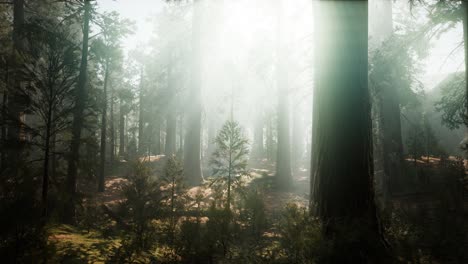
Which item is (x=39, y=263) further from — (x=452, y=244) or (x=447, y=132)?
(x=447, y=132)

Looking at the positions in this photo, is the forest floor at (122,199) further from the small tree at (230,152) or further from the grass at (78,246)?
the small tree at (230,152)

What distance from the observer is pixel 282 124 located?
17047mm

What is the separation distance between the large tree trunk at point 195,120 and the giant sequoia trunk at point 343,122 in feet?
38.9

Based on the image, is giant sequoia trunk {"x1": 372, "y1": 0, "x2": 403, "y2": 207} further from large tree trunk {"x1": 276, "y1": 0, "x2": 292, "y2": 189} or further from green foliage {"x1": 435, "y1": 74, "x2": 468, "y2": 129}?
large tree trunk {"x1": 276, "y1": 0, "x2": 292, "y2": 189}

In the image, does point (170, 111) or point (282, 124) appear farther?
point (170, 111)

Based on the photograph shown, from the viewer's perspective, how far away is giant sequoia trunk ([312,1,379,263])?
4.36 metres

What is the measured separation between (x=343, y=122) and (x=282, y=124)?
1261cm

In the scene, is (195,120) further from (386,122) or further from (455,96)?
(455,96)

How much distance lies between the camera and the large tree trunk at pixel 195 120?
16.1 metres

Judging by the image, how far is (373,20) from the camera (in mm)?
17938

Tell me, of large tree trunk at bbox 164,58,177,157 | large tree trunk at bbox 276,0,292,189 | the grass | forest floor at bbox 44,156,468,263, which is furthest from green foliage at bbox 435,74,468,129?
large tree trunk at bbox 164,58,177,157

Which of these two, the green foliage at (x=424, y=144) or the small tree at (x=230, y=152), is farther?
the green foliage at (x=424, y=144)

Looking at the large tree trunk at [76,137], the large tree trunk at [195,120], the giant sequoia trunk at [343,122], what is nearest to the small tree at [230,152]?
the large tree trunk at [76,137]

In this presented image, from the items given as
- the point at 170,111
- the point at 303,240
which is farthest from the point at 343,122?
the point at 170,111
